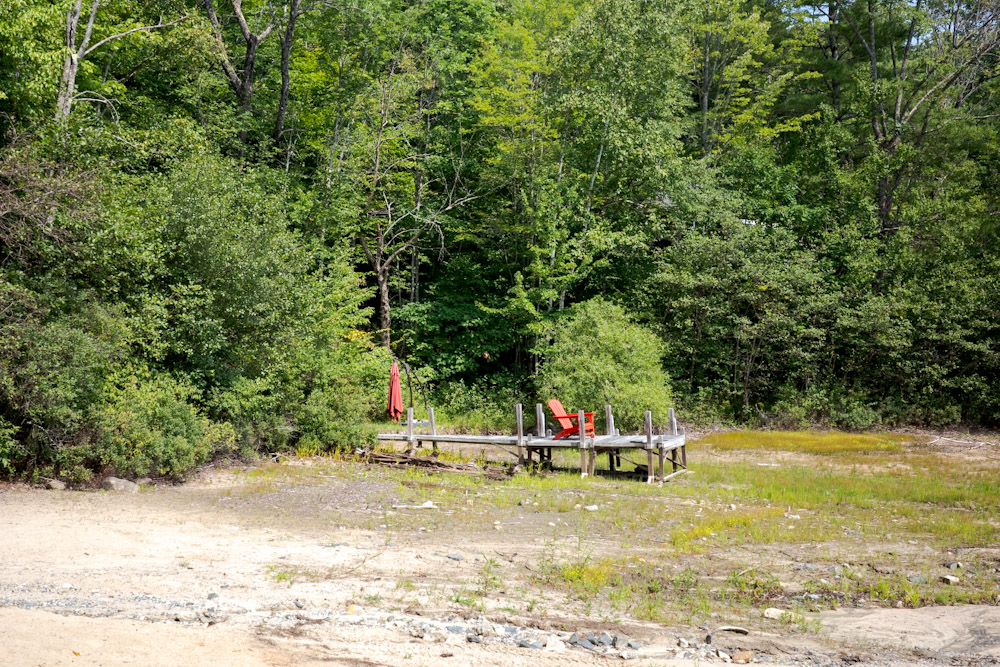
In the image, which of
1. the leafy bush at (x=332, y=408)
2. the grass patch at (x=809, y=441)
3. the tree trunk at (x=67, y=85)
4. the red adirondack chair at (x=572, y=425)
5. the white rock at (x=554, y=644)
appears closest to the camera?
the white rock at (x=554, y=644)

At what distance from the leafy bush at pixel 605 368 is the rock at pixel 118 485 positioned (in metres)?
12.7

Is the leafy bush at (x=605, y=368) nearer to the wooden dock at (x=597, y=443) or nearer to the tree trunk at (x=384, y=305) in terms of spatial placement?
the wooden dock at (x=597, y=443)

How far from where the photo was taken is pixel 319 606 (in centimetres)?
757

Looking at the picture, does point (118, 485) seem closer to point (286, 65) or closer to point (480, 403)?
point (480, 403)

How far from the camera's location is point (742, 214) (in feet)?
106

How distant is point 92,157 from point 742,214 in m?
24.5

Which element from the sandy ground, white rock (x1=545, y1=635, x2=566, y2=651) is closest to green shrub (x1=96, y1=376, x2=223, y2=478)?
the sandy ground

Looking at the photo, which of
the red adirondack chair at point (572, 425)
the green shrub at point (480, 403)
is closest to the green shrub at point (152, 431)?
the red adirondack chair at point (572, 425)

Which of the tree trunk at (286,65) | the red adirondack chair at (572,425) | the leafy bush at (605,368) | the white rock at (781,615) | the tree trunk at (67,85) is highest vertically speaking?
the tree trunk at (286,65)

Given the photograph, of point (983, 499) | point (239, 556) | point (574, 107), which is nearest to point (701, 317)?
point (574, 107)

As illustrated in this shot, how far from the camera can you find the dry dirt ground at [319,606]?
20.6 feet

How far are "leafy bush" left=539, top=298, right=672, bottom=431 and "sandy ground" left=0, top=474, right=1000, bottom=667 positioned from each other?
11.8 meters

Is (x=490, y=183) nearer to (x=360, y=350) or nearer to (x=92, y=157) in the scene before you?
(x=360, y=350)

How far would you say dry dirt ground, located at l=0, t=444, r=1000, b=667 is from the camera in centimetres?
628
